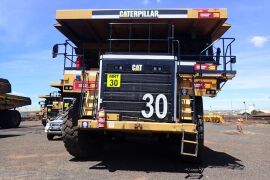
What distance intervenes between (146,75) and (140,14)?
151 cm

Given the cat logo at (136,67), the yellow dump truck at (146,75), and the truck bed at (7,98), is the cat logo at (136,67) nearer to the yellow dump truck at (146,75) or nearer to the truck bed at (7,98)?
the yellow dump truck at (146,75)

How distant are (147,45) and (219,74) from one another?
2.04 m

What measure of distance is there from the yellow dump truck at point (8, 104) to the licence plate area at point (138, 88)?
22.3 m

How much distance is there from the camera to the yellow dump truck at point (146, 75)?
9.34 meters

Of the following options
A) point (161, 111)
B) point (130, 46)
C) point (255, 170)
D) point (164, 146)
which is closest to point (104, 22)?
point (130, 46)

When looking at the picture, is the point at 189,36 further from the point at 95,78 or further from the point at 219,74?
the point at 95,78

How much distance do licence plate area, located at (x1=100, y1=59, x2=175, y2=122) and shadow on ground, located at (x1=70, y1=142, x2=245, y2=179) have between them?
1.44 meters

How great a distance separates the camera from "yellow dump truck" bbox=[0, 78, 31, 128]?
30688 mm

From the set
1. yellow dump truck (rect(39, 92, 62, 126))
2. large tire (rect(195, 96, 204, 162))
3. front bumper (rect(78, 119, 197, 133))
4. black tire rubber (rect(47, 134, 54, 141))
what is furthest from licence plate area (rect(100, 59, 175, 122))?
yellow dump truck (rect(39, 92, 62, 126))

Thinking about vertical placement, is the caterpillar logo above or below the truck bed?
above

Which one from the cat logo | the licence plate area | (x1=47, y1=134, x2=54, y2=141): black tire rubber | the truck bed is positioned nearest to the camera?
the licence plate area

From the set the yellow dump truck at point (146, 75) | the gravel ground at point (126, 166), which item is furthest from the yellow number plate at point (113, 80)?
the gravel ground at point (126, 166)

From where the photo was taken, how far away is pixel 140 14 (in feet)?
32.0

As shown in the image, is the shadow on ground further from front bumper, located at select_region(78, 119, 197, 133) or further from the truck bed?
the truck bed
